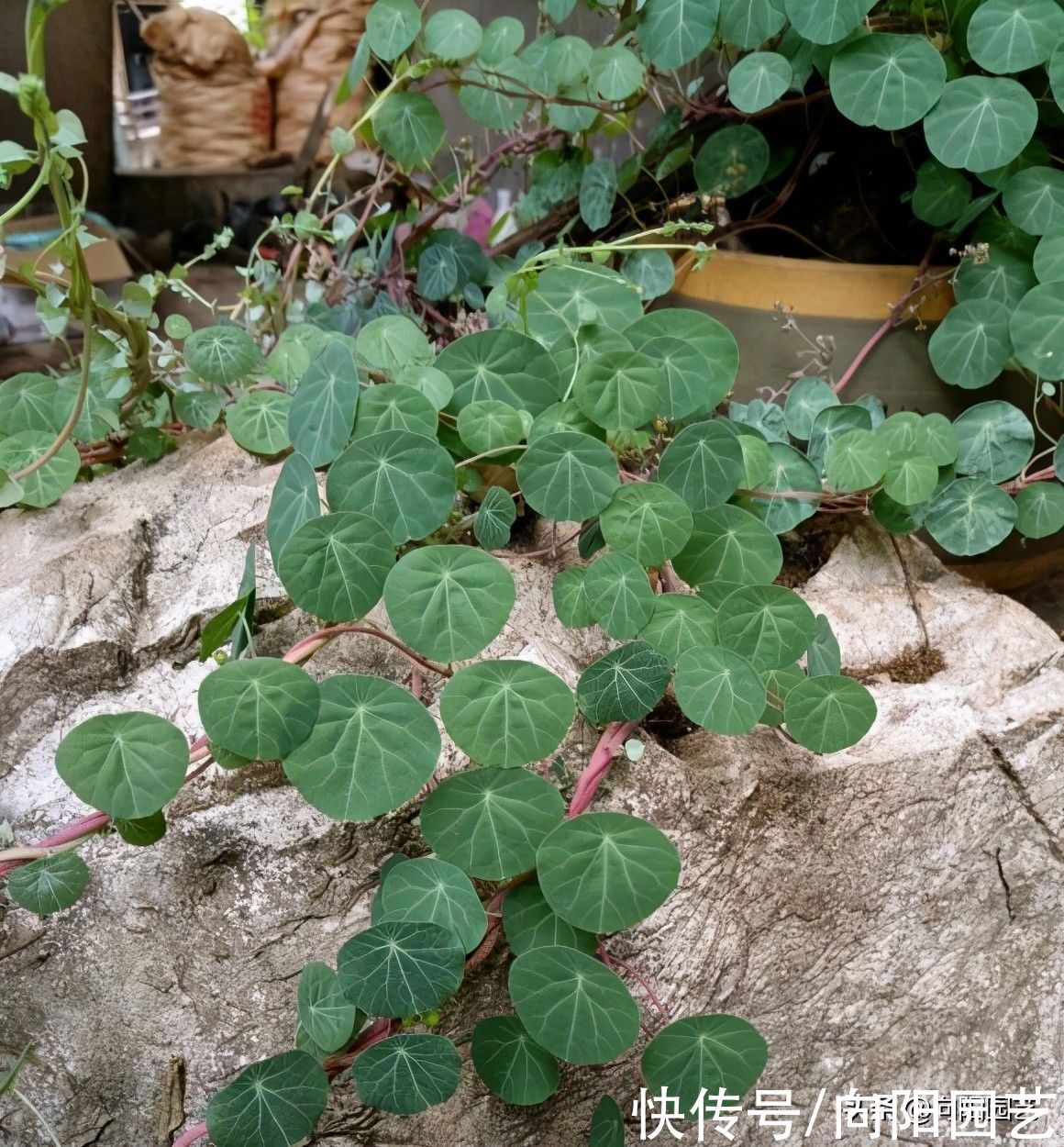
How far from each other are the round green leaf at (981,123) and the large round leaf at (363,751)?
853 millimetres

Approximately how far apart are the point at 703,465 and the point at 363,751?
0.39m

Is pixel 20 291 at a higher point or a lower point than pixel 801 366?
lower

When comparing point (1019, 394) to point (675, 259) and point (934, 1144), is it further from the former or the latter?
point (934, 1144)

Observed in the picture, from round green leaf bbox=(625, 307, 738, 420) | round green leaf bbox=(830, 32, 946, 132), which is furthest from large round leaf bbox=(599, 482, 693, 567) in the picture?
round green leaf bbox=(830, 32, 946, 132)

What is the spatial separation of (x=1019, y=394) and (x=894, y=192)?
0.34m

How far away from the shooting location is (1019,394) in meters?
1.28

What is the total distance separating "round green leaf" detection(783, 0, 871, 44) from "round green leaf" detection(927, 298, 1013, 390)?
1.06ft

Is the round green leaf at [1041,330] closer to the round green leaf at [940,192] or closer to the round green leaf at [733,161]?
the round green leaf at [940,192]

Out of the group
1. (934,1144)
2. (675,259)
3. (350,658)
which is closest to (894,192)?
(675,259)

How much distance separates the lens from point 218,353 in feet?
3.74

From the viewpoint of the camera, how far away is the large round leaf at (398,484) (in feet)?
2.52

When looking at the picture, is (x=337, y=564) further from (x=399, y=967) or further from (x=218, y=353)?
(x=218, y=353)


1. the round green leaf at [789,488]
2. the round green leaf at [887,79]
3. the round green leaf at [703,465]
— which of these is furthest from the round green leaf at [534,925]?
the round green leaf at [887,79]

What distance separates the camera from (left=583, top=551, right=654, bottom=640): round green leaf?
83cm
